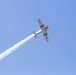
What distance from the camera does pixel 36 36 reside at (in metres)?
171

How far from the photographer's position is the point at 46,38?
590 feet

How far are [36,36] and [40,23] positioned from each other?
10.7 metres

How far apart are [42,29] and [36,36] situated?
310 inches

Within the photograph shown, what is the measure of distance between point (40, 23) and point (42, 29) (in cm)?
412

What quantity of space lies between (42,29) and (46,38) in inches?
280

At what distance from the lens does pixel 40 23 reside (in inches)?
6983

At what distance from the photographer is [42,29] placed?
176375 mm

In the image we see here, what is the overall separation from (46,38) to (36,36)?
36.0 ft

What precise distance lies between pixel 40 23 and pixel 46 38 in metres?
10.5
